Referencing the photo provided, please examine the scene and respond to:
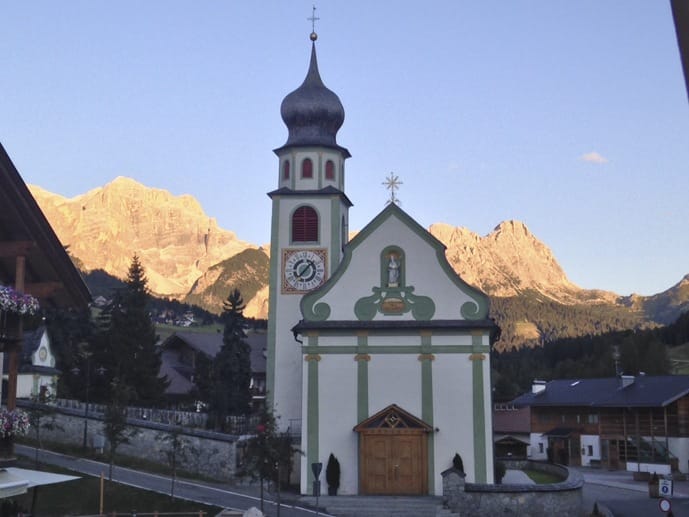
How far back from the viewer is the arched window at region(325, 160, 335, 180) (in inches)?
1746

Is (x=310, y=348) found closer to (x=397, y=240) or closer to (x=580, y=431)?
(x=397, y=240)

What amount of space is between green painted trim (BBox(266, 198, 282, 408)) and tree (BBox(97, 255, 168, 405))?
16618 mm

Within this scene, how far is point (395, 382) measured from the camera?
35281 millimetres

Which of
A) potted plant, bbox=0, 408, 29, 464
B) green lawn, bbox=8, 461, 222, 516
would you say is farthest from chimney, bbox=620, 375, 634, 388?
potted plant, bbox=0, 408, 29, 464

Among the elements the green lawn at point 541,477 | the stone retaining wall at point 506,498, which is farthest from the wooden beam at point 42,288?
the green lawn at point 541,477

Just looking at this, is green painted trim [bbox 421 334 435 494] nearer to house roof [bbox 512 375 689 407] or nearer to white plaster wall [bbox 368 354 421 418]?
white plaster wall [bbox 368 354 421 418]

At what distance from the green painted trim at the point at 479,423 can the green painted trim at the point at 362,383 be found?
4.19 metres

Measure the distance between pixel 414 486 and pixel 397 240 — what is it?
1002cm

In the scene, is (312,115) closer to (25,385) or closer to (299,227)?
(299,227)

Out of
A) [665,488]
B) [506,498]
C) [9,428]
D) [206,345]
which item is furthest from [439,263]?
[206,345]

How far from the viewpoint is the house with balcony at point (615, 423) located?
198 ft

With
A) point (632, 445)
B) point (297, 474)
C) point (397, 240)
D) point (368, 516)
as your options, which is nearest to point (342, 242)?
point (397, 240)

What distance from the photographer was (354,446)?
34.8m

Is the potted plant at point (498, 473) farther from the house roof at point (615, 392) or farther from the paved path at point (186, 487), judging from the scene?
the house roof at point (615, 392)
